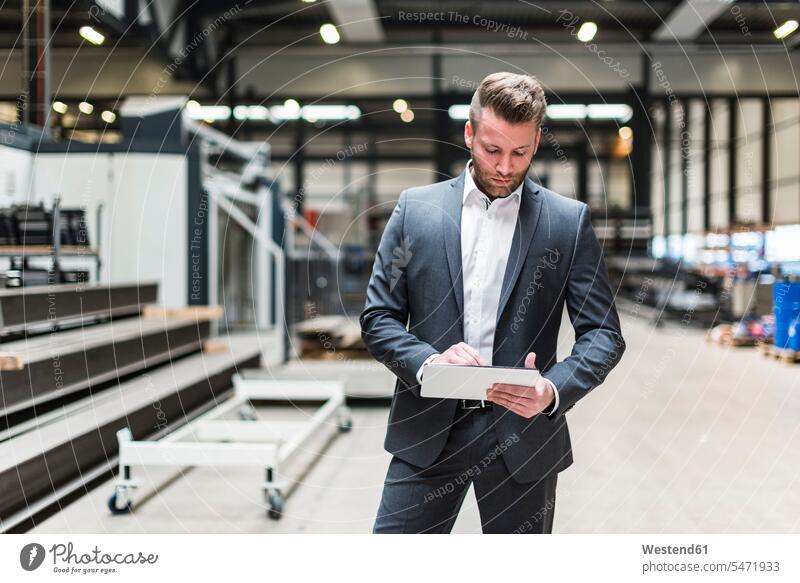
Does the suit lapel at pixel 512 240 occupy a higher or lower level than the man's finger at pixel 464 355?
higher

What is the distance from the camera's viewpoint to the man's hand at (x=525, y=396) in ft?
4.90

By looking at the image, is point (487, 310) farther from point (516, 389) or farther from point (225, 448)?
point (225, 448)

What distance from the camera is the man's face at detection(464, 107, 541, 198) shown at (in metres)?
1.60

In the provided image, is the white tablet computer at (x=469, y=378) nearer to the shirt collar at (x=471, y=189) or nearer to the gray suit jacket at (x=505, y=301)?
the gray suit jacket at (x=505, y=301)

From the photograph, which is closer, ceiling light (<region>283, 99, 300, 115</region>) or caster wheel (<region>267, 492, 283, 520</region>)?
caster wheel (<region>267, 492, 283, 520</region>)

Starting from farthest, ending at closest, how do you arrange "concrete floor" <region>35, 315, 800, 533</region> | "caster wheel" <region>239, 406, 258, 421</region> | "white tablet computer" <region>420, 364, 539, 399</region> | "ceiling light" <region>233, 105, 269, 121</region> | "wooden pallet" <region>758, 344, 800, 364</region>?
"ceiling light" <region>233, 105, 269, 121</region>
"caster wheel" <region>239, 406, 258, 421</region>
"concrete floor" <region>35, 315, 800, 533</region>
"wooden pallet" <region>758, 344, 800, 364</region>
"white tablet computer" <region>420, 364, 539, 399</region>

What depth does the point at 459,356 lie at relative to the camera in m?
1.51

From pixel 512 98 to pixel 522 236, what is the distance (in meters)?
0.30

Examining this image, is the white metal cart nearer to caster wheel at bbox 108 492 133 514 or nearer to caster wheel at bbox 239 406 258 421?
caster wheel at bbox 108 492 133 514

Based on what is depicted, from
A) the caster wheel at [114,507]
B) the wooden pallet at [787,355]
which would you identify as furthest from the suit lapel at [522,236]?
the caster wheel at [114,507]

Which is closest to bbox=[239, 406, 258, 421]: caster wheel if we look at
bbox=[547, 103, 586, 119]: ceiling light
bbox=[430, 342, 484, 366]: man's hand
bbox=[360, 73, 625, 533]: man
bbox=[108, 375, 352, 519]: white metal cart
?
bbox=[108, 375, 352, 519]: white metal cart

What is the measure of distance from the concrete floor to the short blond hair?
2.37 meters

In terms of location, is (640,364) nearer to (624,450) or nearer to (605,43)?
(624,450)

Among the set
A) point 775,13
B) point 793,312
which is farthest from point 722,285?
point 793,312
